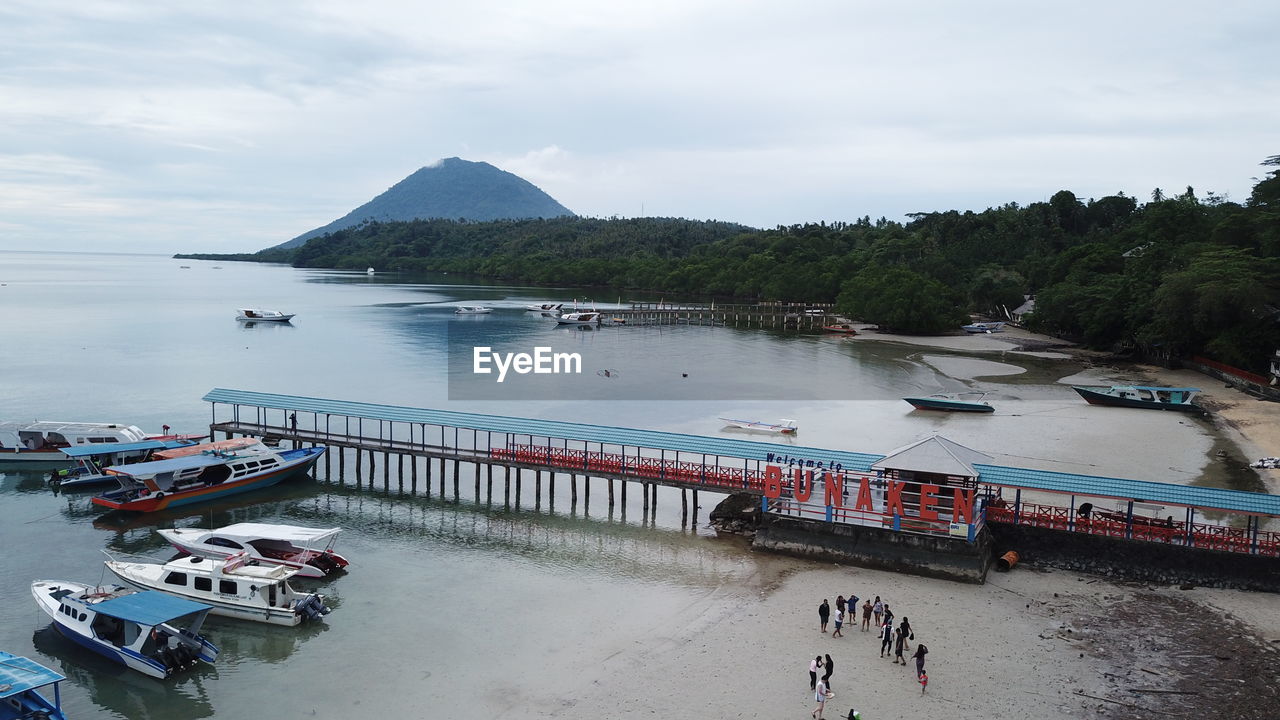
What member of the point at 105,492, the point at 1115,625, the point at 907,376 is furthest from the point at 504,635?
the point at 907,376

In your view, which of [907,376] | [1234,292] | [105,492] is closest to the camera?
[105,492]

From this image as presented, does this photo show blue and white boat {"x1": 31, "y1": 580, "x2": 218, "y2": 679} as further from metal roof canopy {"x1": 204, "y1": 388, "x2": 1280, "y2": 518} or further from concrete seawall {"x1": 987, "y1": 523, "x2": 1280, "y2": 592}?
concrete seawall {"x1": 987, "y1": 523, "x2": 1280, "y2": 592}

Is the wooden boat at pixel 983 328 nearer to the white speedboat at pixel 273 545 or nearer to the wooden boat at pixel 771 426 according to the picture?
→ the wooden boat at pixel 771 426

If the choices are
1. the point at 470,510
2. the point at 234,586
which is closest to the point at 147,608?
the point at 234,586

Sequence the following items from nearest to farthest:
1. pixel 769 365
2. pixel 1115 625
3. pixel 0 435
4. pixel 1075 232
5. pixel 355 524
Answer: pixel 1115 625 → pixel 355 524 → pixel 0 435 → pixel 769 365 → pixel 1075 232

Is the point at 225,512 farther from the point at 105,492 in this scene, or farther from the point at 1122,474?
the point at 1122,474
